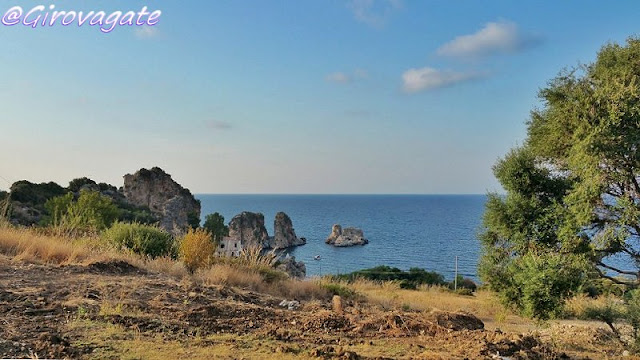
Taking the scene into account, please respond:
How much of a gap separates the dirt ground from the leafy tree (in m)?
2.21

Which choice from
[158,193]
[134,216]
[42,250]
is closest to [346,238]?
[158,193]

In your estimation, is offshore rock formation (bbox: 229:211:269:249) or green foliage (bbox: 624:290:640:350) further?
offshore rock formation (bbox: 229:211:269:249)

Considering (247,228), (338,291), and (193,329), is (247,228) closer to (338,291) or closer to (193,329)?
(338,291)

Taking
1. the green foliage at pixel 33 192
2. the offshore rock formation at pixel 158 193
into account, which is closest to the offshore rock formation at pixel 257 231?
the offshore rock formation at pixel 158 193

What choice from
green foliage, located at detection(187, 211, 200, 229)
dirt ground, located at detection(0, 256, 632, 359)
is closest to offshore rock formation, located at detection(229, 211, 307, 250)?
green foliage, located at detection(187, 211, 200, 229)

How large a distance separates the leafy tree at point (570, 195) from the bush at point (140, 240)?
8.83m

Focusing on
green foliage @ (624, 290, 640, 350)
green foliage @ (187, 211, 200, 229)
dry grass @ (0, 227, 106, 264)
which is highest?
dry grass @ (0, 227, 106, 264)

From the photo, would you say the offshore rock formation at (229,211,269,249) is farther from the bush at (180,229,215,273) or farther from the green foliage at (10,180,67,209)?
the bush at (180,229,215,273)

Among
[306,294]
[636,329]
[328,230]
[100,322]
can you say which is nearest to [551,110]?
[636,329]

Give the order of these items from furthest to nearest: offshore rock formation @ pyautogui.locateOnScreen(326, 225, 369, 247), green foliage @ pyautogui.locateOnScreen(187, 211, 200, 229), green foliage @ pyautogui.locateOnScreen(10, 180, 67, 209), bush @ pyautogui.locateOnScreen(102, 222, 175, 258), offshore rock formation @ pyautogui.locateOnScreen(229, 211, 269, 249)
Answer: offshore rock formation @ pyautogui.locateOnScreen(326, 225, 369, 247) → offshore rock formation @ pyautogui.locateOnScreen(229, 211, 269, 249) → green foliage @ pyautogui.locateOnScreen(187, 211, 200, 229) → green foliage @ pyautogui.locateOnScreen(10, 180, 67, 209) → bush @ pyautogui.locateOnScreen(102, 222, 175, 258)

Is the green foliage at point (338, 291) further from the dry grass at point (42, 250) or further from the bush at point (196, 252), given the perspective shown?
the dry grass at point (42, 250)

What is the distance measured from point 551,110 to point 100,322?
34.0 feet

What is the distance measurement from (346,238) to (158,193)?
45145mm

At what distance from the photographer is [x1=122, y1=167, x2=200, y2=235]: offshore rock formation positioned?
68.2 metres
